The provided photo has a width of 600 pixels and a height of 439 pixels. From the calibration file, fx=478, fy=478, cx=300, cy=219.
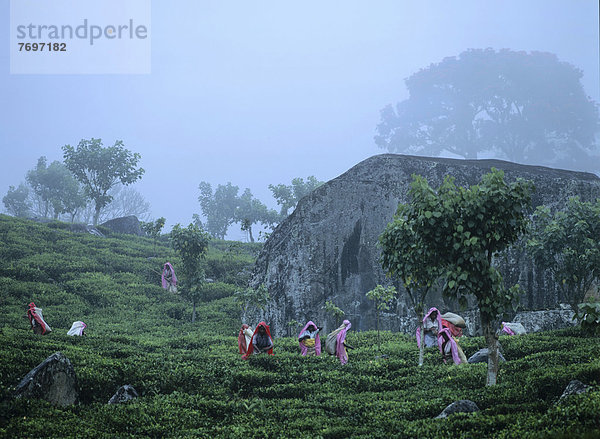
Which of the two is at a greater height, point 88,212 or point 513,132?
point 513,132

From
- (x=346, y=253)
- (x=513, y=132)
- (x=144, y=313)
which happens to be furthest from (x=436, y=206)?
(x=513, y=132)

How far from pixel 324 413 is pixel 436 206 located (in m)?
5.71

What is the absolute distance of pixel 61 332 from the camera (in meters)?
20.9

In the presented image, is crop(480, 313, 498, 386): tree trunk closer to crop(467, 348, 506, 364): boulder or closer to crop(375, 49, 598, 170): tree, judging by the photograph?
crop(467, 348, 506, 364): boulder

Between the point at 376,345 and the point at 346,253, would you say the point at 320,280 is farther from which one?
the point at 376,345

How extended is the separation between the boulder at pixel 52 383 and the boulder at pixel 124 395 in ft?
3.11

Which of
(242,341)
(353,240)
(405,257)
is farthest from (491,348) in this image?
(353,240)

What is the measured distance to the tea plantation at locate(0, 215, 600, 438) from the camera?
31.1 feet

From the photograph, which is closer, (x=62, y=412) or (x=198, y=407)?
(x=62, y=412)

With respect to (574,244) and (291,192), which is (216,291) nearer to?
(574,244)

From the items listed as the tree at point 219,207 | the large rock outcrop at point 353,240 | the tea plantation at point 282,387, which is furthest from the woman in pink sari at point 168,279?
the tree at point 219,207

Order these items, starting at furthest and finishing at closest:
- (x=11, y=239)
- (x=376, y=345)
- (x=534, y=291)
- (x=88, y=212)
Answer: (x=88, y=212) → (x=11, y=239) → (x=534, y=291) → (x=376, y=345)

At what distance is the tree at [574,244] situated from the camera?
19.3 meters

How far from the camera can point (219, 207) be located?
7862cm
